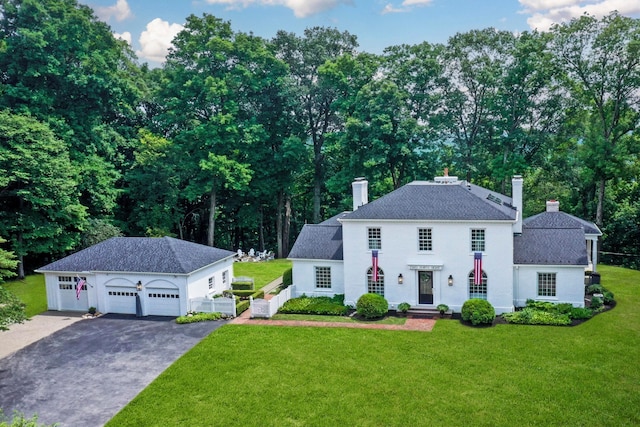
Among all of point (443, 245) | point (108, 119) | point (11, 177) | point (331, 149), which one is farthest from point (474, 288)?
point (108, 119)

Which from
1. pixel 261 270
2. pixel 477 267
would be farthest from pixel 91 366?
pixel 261 270

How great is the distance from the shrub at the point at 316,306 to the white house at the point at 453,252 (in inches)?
37.8

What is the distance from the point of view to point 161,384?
1912 centimetres

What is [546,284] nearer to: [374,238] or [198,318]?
[374,238]

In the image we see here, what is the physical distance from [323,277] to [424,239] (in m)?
6.33

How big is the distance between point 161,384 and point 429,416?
31.5 feet

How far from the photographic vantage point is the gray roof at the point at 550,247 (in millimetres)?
26219

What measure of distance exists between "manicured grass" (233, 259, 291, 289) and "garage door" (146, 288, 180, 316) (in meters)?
7.51

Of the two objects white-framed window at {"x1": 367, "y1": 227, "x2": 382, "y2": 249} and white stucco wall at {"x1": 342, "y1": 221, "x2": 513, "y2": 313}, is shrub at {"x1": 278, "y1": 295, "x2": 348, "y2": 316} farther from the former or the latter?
white-framed window at {"x1": 367, "y1": 227, "x2": 382, "y2": 249}

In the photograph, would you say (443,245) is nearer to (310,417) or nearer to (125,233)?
(310,417)

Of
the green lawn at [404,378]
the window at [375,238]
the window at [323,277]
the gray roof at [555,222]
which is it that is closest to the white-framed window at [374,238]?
the window at [375,238]

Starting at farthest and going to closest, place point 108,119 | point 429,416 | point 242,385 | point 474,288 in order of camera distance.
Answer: point 108,119 → point 474,288 → point 242,385 → point 429,416

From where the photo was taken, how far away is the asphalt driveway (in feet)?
57.4

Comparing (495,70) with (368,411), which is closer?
(368,411)
